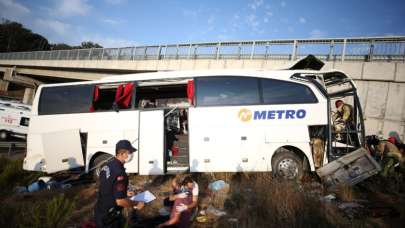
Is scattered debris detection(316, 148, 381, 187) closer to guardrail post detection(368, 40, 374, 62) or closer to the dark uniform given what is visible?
the dark uniform

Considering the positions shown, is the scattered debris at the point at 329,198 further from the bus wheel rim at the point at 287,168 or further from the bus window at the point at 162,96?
the bus window at the point at 162,96

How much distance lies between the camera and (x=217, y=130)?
5957mm

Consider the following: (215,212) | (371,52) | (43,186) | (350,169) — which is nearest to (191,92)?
(215,212)

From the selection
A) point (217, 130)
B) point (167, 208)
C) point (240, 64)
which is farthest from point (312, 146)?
point (240, 64)

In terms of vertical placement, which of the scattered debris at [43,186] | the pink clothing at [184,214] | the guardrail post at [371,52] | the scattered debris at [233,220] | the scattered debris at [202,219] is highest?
the guardrail post at [371,52]

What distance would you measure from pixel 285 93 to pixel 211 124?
2.17 metres

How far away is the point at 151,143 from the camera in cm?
604

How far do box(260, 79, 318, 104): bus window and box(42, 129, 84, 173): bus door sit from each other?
554cm

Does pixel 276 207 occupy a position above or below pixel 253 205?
above

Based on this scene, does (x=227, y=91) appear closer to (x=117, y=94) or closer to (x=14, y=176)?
(x=117, y=94)

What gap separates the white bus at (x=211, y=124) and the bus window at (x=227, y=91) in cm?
3

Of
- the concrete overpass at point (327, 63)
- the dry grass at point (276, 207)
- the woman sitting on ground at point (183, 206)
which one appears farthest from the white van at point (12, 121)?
the woman sitting on ground at point (183, 206)

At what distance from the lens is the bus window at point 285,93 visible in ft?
19.0

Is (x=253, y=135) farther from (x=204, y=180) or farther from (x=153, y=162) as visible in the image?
(x=153, y=162)
